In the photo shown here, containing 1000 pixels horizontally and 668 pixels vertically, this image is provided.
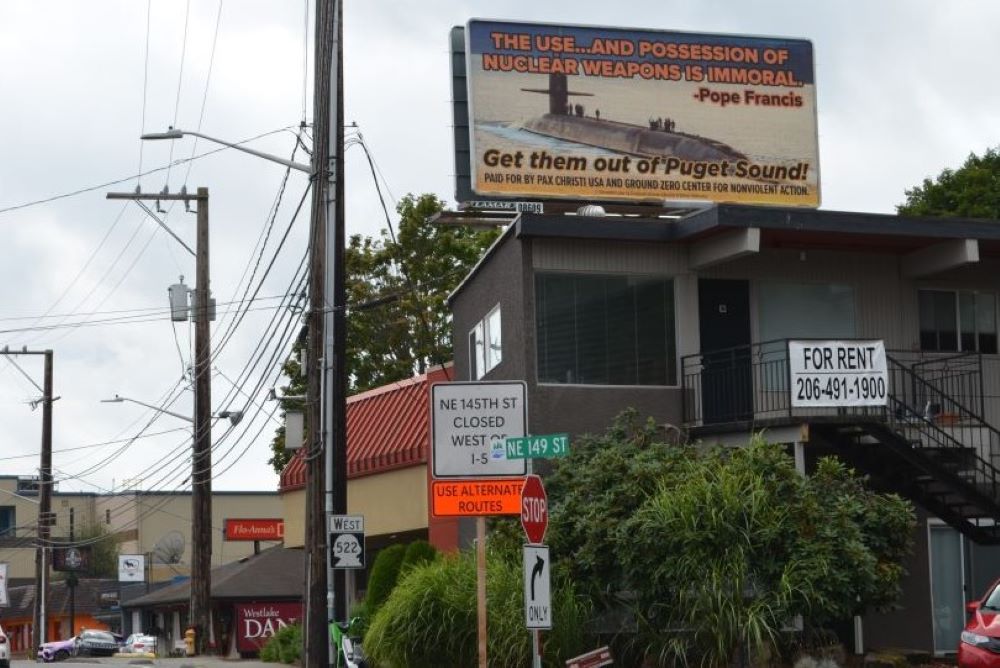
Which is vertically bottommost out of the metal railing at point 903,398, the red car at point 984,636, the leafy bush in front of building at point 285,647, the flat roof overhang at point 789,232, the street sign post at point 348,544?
the leafy bush in front of building at point 285,647

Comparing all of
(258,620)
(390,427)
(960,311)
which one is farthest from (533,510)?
(258,620)

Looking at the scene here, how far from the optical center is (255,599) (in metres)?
49.0

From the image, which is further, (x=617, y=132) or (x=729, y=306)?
(x=617, y=132)

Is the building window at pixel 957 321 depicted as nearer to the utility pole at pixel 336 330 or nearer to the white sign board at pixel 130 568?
the utility pole at pixel 336 330

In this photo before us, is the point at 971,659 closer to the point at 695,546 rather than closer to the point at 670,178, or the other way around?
the point at 695,546

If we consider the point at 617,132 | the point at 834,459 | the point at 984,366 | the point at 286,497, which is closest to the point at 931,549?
the point at 984,366

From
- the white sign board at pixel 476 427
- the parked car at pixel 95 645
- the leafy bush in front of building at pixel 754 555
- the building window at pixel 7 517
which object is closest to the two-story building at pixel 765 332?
the leafy bush in front of building at pixel 754 555

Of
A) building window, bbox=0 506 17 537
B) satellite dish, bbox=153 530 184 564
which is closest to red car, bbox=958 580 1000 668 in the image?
satellite dish, bbox=153 530 184 564

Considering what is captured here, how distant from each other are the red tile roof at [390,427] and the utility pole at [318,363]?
6.87 metres

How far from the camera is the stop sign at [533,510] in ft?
51.5

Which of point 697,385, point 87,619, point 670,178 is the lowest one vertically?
point 87,619

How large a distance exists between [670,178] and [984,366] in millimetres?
6229

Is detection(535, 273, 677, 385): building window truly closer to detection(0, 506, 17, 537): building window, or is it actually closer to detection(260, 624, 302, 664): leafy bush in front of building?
detection(260, 624, 302, 664): leafy bush in front of building

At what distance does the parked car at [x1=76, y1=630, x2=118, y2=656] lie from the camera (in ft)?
192
